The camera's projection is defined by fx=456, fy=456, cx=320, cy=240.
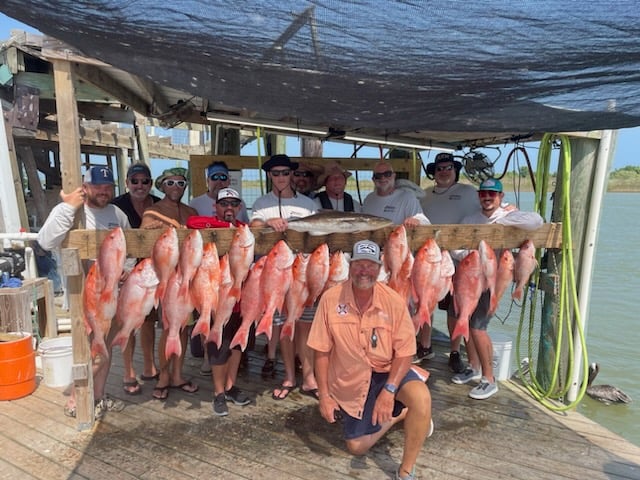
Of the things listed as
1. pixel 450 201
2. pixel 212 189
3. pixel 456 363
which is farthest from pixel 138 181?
pixel 456 363

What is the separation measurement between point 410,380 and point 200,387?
2.08 m

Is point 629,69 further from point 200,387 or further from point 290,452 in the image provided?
point 200,387

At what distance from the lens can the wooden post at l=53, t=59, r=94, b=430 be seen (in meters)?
3.05

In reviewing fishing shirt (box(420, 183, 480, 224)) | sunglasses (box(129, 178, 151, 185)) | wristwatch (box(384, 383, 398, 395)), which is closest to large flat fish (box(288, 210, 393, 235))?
wristwatch (box(384, 383, 398, 395))

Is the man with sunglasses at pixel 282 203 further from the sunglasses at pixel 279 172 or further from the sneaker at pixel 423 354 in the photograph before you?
the sneaker at pixel 423 354

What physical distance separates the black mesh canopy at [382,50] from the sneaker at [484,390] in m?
2.40

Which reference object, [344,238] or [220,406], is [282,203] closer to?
[344,238]

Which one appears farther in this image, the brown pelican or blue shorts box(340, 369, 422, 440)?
the brown pelican

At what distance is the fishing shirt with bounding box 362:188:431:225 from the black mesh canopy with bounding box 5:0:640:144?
4.93ft

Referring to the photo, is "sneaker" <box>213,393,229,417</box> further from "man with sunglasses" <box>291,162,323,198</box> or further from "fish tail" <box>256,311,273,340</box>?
"man with sunglasses" <box>291,162,323,198</box>

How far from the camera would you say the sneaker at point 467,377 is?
14.2 feet

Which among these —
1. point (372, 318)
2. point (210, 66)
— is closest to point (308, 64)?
point (210, 66)

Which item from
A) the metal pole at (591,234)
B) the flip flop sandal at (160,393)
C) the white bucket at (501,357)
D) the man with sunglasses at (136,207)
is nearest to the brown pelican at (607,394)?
the white bucket at (501,357)

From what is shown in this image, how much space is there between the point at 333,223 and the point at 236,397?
175 centimetres
